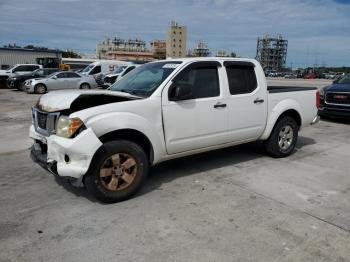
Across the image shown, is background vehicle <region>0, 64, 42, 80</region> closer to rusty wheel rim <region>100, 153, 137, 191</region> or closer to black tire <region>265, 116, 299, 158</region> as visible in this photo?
black tire <region>265, 116, 299, 158</region>

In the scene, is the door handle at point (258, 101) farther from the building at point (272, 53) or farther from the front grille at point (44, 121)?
the building at point (272, 53)

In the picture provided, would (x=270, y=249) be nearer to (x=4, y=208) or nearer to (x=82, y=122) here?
(x=82, y=122)

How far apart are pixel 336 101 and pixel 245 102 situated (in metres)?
6.24

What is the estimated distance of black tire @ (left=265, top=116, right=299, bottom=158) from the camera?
6082 mm

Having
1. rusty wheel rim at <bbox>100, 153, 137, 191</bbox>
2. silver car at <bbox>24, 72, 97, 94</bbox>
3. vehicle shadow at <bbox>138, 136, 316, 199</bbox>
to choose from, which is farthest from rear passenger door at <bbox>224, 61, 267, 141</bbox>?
silver car at <bbox>24, 72, 97, 94</bbox>

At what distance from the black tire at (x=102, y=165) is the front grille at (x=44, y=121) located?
0.74m

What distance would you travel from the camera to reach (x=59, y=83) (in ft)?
71.5

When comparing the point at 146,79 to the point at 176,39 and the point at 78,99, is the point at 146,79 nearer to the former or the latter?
the point at 78,99

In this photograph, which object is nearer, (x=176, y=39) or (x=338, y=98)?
(x=338, y=98)

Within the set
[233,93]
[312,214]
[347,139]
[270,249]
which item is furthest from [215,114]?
[347,139]

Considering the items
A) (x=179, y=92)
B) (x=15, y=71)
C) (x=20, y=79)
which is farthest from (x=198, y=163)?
(x=15, y=71)

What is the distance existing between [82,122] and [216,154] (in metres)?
3.16

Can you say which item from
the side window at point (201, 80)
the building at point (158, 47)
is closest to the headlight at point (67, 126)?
the side window at point (201, 80)

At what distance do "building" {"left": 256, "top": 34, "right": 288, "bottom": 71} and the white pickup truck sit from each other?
12674 centimetres
